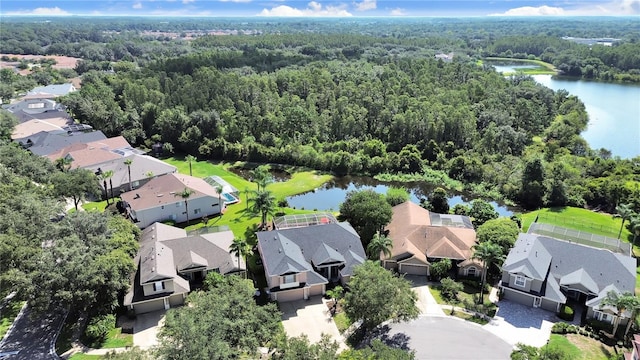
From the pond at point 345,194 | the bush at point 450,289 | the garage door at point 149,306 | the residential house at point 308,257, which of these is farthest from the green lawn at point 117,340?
the pond at point 345,194

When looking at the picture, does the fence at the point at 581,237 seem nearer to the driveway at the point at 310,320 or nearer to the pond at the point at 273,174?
the driveway at the point at 310,320

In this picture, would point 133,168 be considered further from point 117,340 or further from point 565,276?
point 565,276

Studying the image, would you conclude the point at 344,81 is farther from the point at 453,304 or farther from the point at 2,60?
the point at 2,60

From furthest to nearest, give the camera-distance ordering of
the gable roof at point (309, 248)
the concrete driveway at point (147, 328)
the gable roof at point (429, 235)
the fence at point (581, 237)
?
the fence at point (581, 237)
the gable roof at point (429, 235)
the gable roof at point (309, 248)
the concrete driveway at point (147, 328)

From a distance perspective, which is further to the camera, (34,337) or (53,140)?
(53,140)

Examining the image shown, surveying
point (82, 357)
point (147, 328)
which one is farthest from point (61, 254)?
point (147, 328)

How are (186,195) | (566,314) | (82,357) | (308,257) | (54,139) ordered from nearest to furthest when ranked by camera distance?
(82,357), (566,314), (308,257), (186,195), (54,139)
